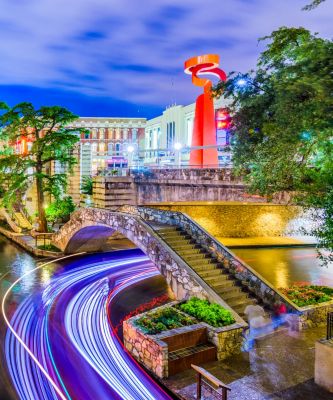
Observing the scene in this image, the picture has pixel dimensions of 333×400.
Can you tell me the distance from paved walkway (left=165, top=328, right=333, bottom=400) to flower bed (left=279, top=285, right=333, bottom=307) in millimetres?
2033

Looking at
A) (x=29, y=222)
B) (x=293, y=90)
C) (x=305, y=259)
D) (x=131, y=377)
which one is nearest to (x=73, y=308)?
(x=131, y=377)

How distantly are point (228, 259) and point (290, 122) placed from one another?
601 cm

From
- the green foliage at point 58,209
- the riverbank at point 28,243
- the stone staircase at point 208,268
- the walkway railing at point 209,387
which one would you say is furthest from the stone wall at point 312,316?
the green foliage at point 58,209

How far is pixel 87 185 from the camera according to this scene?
37188 mm

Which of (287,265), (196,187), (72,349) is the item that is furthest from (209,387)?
(287,265)

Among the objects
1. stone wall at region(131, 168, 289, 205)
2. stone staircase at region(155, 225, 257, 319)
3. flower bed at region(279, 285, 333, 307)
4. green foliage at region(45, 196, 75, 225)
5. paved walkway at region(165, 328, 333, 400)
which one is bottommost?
paved walkway at region(165, 328, 333, 400)

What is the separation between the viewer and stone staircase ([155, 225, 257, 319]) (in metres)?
13.9

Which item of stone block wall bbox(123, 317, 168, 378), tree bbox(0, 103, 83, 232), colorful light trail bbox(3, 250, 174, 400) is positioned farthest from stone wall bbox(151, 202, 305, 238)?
stone block wall bbox(123, 317, 168, 378)

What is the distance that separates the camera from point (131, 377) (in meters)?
10.1

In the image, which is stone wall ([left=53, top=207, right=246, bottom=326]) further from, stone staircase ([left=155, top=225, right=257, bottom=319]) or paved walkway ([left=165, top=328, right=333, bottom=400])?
paved walkway ([left=165, top=328, right=333, bottom=400])

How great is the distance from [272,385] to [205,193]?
1172 centimetres

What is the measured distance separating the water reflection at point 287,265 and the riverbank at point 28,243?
12.8 m

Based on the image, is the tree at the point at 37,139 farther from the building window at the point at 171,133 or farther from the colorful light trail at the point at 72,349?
the building window at the point at 171,133

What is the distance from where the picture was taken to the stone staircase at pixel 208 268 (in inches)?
547
